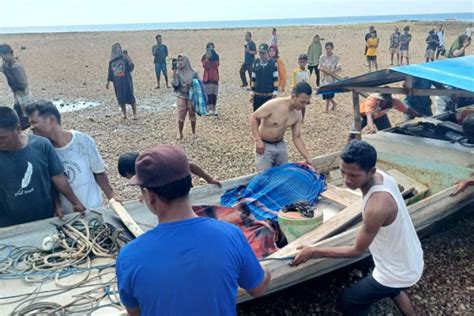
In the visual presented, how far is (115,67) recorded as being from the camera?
1050 cm

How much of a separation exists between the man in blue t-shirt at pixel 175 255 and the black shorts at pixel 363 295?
164 centimetres

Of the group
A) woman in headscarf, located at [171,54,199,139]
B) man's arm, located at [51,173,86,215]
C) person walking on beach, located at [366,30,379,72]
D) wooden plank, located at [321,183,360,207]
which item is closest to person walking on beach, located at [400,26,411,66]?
person walking on beach, located at [366,30,379,72]

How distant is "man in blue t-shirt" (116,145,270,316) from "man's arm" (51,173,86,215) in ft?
7.09

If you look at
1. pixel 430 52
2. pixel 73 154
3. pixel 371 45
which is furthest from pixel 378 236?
pixel 430 52

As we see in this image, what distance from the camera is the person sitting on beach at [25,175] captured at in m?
3.36

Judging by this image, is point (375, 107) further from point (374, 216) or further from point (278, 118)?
point (374, 216)

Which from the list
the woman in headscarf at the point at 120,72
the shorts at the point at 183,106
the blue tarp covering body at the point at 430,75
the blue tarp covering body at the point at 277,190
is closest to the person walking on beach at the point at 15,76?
the woman in headscarf at the point at 120,72

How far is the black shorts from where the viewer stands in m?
3.07

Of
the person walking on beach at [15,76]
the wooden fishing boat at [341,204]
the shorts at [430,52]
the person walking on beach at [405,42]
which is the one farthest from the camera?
the person walking on beach at [405,42]

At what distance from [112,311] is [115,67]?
27.6ft

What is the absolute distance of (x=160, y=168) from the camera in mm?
1756

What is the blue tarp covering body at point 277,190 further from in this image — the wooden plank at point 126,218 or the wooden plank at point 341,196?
the wooden plank at point 126,218

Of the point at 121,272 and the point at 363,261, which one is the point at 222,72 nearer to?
the point at 363,261

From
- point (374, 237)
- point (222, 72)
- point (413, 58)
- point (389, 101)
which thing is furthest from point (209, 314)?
point (413, 58)
